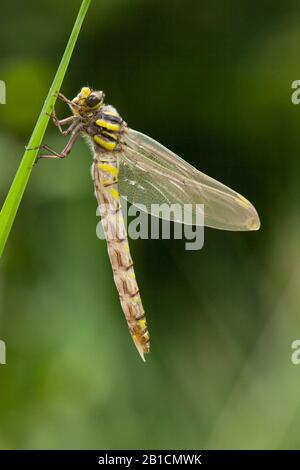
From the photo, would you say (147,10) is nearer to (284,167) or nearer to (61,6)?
(61,6)

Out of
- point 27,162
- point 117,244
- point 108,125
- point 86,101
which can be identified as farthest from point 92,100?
point 27,162

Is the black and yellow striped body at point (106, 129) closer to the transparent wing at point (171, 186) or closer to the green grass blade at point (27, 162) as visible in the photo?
the transparent wing at point (171, 186)

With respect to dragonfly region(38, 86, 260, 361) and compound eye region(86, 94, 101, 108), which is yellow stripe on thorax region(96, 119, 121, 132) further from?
compound eye region(86, 94, 101, 108)

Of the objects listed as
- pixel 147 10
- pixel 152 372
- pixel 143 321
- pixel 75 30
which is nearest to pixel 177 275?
pixel 152 372

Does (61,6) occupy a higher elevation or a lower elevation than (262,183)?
higher

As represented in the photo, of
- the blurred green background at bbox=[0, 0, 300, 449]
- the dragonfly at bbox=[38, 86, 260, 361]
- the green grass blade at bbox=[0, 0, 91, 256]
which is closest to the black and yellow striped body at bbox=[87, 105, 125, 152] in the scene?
the dragonfly at bbox=[38, 86, 260, 361]

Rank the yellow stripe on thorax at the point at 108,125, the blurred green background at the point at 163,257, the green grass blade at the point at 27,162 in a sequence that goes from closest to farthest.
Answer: the green grass blade at the point at 27,162 → the yellow stripe on thorax at the point at 108,125 → the blurred green background at the point at 163,257

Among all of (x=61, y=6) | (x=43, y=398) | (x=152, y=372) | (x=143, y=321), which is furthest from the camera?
(x=61, y=6)

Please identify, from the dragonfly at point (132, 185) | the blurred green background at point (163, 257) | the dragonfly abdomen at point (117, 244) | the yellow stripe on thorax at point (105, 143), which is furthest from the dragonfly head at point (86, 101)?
the blurred green background at point (163, 257)
